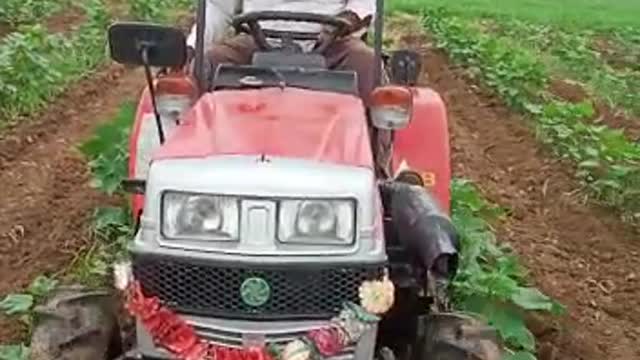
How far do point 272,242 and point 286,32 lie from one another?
1.65 m

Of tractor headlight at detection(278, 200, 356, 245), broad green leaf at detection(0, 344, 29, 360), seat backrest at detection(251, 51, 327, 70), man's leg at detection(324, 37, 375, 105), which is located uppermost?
seat backrest at detection(251, 51, 327, 70)

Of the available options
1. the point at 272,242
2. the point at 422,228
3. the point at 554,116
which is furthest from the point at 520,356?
the point at 554,116

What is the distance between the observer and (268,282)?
4.41 m

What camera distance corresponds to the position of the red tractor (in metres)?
4.38

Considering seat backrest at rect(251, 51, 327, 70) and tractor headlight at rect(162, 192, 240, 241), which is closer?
tractor headlight at rect(162, 192, 240, 241)

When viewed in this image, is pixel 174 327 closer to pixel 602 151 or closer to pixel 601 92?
pixel 602 151

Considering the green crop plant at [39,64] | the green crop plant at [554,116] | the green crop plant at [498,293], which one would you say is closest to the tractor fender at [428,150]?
the green crop plant at [498,293]

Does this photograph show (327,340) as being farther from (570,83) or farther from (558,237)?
(570,83)

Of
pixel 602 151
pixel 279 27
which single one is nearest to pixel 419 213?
pixel 279 27

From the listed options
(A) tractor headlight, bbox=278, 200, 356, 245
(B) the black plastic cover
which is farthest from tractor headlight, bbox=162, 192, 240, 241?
(B) the black plastic cover

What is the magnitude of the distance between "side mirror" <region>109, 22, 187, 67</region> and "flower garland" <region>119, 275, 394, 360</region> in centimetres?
86

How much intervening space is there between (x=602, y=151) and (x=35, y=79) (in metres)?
4.44

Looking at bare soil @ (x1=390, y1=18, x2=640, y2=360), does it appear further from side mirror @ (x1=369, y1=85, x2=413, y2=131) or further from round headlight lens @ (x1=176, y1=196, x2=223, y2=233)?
round headlight lens @ (x1=176, y1=196, x2=223, y2=233)

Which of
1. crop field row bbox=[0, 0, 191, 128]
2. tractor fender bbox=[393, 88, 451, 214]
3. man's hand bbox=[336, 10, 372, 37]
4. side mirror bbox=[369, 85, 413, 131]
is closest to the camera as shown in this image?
side mirror bbox=[369, 85, 413, 131]
